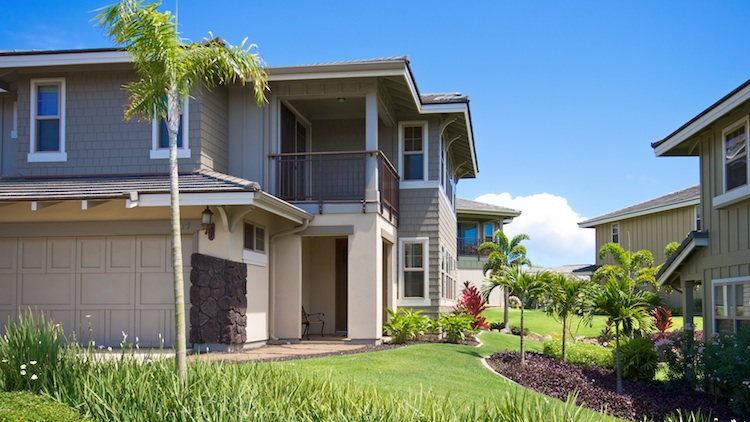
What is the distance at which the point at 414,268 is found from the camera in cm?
1945

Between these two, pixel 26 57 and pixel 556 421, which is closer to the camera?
pixel 556 421

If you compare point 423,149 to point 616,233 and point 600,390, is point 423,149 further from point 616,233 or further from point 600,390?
point 616,233

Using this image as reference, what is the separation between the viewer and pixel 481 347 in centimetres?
1766

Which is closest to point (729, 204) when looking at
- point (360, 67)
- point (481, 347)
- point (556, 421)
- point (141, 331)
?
point (481, 347)

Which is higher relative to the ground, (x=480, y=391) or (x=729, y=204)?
(x=729, y=204)

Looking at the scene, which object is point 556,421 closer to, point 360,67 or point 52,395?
point 52,395

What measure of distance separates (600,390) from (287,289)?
6.49m

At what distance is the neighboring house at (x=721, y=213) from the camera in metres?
14.0

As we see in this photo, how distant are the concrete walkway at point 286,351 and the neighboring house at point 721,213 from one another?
22.8 feet

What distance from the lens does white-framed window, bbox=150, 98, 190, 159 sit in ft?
51.9

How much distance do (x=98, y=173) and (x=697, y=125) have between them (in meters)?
11.9

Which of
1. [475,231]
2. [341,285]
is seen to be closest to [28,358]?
[341,285]

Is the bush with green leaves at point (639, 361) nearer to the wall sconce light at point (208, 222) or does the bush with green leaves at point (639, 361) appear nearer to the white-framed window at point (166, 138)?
the wall sconce light at point (208, 222)

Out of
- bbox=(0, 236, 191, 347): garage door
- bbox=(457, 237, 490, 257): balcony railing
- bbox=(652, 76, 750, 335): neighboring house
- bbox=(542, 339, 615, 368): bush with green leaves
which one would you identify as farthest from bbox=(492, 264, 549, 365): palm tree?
bbox=(457, 237, 490, 257): balcony railing
